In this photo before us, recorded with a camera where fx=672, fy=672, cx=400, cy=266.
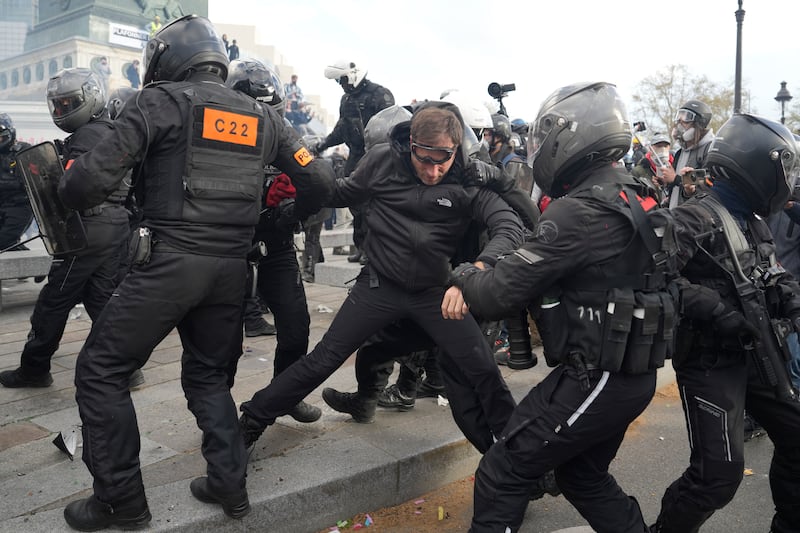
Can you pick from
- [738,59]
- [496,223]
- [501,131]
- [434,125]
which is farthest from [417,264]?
[738,59]

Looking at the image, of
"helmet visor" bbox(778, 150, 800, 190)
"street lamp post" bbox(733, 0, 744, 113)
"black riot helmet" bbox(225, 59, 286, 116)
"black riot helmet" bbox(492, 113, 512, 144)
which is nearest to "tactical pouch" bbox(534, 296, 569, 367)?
"helmet visor" bbox(778, 150, 800, 190)

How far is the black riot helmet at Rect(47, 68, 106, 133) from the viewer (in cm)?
455

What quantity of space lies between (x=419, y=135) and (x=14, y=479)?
8.43 ft

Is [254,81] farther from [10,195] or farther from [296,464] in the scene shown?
[10,195]

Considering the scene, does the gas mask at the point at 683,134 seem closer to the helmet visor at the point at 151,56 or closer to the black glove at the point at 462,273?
the black glove at the point at 462,273

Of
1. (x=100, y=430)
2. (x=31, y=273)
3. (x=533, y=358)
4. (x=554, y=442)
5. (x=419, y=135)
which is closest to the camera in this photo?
(x=554, y=442)

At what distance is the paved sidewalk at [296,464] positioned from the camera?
302cm

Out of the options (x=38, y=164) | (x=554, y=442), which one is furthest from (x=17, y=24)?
(x=554, y=442)

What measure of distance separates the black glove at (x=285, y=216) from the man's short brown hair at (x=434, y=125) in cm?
89

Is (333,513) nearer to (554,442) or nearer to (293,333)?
(293,333)

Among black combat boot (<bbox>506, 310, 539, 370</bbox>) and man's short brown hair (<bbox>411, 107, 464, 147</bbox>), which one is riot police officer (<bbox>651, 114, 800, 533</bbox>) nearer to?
black combat boot (<bbox>506, 310, 539, 370</bbox>)

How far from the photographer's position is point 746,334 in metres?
2.71

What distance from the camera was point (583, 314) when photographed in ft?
7.84

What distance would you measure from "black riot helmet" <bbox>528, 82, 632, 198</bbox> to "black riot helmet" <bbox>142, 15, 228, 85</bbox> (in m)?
1.44
